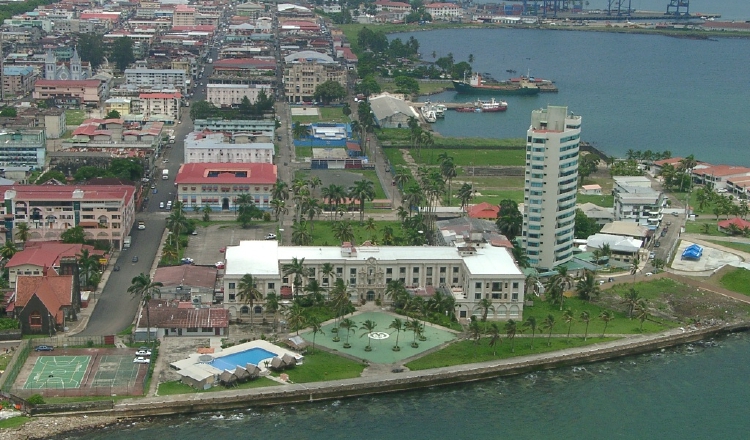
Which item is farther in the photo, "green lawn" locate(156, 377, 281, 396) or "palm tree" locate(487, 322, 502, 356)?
"palm tree" locate(487, 322, 502, 356)

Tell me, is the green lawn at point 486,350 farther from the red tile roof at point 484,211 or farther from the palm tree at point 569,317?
the red tile roof at point 484,211

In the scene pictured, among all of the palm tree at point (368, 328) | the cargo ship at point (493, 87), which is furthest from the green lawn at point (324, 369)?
the cargo ship at point (493, 87)

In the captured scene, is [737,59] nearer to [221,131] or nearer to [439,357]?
[221,131]

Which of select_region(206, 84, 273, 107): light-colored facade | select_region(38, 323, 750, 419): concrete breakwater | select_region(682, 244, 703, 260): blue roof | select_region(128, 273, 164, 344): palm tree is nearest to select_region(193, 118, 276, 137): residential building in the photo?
select_region(206, 84, 273, 107): light-colored facade

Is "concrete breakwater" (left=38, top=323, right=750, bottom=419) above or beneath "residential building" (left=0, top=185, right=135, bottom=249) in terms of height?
beneath

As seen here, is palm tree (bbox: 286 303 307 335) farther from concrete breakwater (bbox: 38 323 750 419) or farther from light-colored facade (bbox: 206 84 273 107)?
light-colored facade (bbox: 206 84 273 107)

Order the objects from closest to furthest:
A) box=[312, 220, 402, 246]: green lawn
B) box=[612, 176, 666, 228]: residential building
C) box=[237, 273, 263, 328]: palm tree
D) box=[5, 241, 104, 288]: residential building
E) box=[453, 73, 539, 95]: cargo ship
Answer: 1. box=[237, 273, 263, 328]: palm tree
2. box=[5, 241, 104, 288]: residential building
3. box=[312, 220, 402, 246]: green lawn
4. box=[612, 176, 666, 228]: residential building
5. box=[453, 73, 539, 95]: cargo ship
